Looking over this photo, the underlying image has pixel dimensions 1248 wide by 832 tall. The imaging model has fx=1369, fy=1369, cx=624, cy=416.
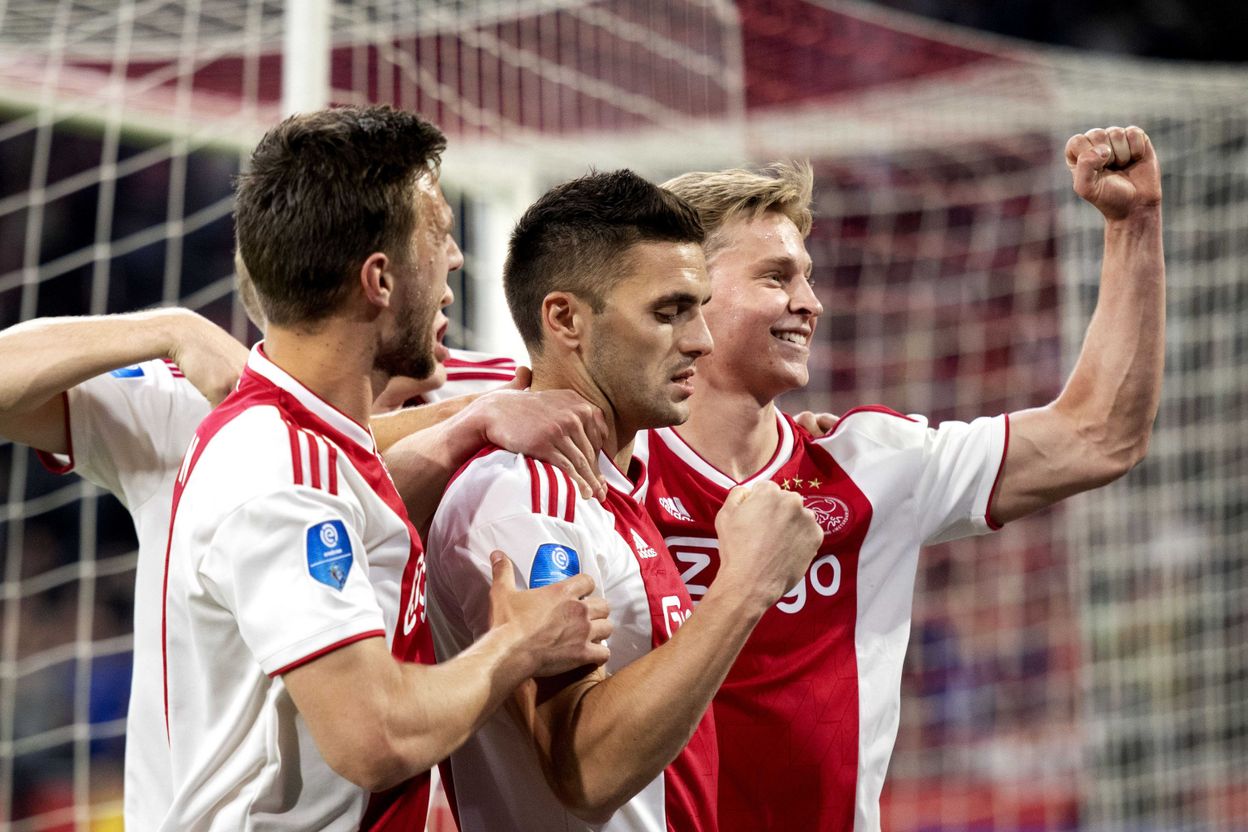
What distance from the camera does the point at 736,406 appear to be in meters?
2.58

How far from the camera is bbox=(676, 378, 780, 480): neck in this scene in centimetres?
257

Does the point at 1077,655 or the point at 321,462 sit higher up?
the point at 321,462

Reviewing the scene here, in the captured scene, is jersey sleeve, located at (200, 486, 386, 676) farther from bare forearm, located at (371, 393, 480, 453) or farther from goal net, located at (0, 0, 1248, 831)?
goal net, located at (0, 0, 1248, 831)

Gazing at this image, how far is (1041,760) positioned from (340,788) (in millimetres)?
7176

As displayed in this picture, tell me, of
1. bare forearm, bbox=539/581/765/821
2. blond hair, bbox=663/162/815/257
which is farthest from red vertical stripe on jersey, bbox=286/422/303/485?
blond hair, bbox=663/162/815/257

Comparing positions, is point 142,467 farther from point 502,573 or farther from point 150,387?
point 502,573

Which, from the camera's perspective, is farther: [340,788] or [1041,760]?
[1041,760]

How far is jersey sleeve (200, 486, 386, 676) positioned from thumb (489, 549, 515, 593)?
0.75 ft

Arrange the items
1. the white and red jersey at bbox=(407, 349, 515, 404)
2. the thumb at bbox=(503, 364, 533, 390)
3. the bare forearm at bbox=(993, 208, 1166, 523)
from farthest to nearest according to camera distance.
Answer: the white and red jersey at bbox=(407, 349, 515, 404) → the bare forearm at bbox=(993, 208, 1166, 523) → the thumb at bbox=(503, 364, 533, 390)

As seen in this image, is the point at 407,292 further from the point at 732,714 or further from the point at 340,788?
the point at 732,714

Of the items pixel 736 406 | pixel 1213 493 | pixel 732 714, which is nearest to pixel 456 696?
pixel 732 714

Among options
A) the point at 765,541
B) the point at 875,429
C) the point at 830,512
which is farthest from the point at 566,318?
the point at 875,429

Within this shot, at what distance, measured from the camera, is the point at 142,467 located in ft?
7.99

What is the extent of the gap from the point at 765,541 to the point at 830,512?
0.61m
